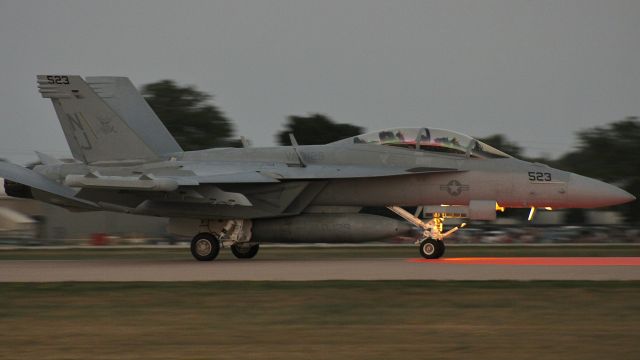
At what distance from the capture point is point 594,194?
19250 millimetres

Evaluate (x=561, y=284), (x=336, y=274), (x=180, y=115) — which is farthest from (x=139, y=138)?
(x=180, y=115)

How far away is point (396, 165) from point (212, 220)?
4.18 m

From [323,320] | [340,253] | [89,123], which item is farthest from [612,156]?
[323,320]

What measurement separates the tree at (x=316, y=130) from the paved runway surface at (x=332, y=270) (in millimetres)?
33991

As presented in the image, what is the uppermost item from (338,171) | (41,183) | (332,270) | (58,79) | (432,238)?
(58,79)

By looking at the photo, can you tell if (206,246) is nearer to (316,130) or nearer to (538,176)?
(538,176)

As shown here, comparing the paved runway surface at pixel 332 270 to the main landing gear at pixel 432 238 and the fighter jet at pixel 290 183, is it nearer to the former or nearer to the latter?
the main landing gear at pixel 432 238

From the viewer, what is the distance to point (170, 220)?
69.8 ft

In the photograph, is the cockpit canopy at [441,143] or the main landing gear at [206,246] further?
the main landing gear at [206,246]

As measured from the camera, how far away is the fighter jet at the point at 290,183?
1950cm

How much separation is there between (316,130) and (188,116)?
14925 millimetres

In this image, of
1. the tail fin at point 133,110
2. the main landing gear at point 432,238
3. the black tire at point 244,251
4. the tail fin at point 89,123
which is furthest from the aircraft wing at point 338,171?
the tail fin at point 133,110

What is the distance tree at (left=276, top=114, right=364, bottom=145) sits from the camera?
55.0 metres

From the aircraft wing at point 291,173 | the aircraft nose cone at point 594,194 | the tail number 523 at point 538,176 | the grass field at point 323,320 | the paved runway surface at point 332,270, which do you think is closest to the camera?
the grass field at point 323,320
